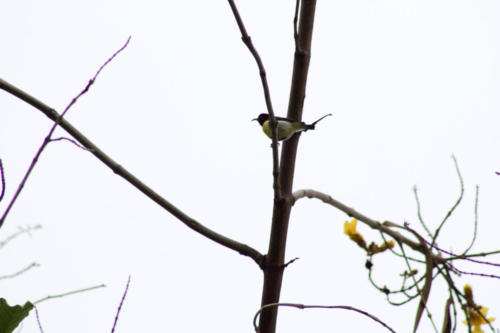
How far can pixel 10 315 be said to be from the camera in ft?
4.36

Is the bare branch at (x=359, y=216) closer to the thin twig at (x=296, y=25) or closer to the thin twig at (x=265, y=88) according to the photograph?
the thin twig at (x=265, y=88)

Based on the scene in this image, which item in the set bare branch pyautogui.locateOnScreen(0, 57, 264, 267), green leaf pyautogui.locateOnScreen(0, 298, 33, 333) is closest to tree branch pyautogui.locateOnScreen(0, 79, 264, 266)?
bare branch pyautogui.locateOnScreen(0, 57, 264, 267)

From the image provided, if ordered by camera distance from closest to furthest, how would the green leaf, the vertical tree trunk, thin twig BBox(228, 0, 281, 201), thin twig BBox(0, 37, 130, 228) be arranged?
1. thin twig BBox(0, 37, 130, 228)
2. the green leaf
3. thin twig BBox(228, 0, 281, 201)
4. the vertical tree trunk

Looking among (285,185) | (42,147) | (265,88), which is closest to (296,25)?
(265,88)

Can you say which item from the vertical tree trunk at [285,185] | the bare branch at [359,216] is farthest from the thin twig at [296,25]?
the bare branch at [359,216]

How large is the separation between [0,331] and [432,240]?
1701mm

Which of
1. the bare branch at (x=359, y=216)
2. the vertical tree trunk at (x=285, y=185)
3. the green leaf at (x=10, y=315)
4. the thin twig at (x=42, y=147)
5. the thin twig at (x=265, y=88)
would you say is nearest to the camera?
the thin twig at (x=42, y=147)

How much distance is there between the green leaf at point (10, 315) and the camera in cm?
133

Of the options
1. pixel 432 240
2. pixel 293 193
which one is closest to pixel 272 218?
pixel 293 193

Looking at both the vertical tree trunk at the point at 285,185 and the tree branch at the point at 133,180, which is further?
the vertical tree trunk at the point at 285,185

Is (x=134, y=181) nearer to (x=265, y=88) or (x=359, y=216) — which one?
(x=265, y=88)

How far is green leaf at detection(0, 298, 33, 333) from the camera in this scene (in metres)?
1.33

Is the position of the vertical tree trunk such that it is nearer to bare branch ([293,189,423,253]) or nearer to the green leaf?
bare branch ([293,189,423,253])

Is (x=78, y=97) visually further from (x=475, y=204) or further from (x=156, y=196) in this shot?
(x=475, y=204)
